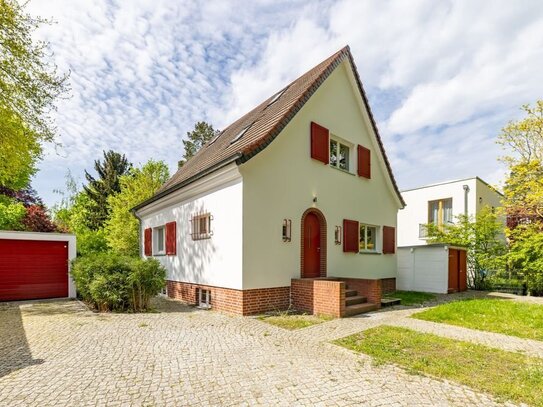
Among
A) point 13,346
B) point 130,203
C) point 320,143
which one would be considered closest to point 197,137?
point 130,203

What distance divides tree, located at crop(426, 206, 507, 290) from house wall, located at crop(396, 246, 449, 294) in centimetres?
188

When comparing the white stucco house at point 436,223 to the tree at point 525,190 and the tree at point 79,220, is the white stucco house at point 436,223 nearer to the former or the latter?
the tree at point 525,190

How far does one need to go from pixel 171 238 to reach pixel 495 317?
1079 centimetres

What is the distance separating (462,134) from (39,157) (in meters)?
19.2

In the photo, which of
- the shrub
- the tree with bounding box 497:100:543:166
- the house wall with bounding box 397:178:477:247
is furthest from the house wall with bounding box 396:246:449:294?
the shrub

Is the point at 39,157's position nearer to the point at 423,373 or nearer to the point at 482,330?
the point at 423,373

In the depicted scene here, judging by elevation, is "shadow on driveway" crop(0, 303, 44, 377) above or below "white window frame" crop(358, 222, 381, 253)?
below

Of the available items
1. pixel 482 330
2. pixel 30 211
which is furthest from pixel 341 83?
pixel 30 211

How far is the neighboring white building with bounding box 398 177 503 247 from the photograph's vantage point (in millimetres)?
19391

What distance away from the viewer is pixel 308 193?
34.7 ft

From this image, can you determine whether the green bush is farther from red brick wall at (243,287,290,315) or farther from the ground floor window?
the ground floor window

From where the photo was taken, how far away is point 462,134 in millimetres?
16078

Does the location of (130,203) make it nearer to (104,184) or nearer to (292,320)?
(104,184)

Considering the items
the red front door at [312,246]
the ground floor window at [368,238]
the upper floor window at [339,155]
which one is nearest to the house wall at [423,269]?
the ground floor window at [368,238]
